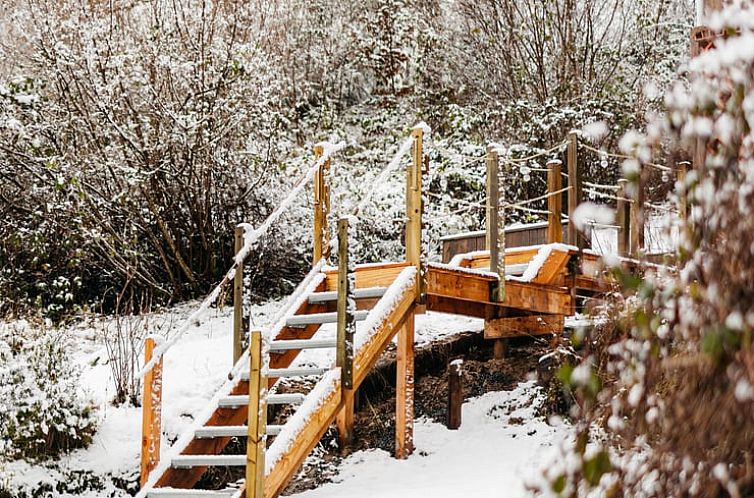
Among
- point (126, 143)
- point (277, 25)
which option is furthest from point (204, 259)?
point (277, 25)

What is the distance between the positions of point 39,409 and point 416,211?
3.03 m

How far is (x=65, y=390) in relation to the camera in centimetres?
788

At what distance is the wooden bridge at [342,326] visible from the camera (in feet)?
20.5

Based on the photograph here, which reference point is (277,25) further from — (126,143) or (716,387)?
(716,387)

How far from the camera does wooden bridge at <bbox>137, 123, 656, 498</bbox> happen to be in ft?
20.5

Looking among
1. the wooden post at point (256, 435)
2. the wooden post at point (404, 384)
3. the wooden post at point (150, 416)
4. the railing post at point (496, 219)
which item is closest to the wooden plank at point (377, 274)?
the wooden post at point (404, 384)

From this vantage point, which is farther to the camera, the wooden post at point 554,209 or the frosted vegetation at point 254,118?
the frosted vegetation at point 254,118

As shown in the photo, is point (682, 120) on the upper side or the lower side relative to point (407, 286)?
upper

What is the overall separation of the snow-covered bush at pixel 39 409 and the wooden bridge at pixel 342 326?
48.2 inches

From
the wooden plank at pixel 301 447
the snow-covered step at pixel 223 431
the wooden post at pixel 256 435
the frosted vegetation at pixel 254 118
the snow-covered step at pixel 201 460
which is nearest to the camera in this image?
the wooden post at pixel 256 435

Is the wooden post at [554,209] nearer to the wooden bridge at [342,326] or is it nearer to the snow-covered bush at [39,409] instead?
the wooden bridge at [342,326]

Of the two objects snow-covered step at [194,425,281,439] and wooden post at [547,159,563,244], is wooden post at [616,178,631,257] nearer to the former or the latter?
wooden post at [547,159,563,244]

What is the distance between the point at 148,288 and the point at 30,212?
154cm

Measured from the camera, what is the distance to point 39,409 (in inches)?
301
